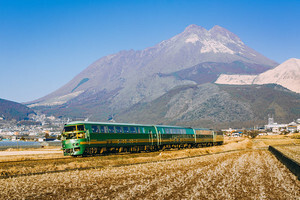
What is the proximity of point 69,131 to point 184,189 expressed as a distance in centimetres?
2992

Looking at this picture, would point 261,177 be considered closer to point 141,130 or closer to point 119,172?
point 119,172

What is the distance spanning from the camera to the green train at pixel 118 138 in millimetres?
47247

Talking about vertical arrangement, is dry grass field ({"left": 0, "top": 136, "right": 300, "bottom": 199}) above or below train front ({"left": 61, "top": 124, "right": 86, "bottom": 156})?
below

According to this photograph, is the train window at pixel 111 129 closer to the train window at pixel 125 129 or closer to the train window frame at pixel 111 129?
the train window frame at pixel 111 129

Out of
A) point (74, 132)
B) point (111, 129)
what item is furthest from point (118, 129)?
point (74, 132)

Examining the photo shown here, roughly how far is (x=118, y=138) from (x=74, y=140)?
28.7 feet

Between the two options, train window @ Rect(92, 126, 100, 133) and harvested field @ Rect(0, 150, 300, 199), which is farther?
train window @ Rect(92, 126, 100, 133)

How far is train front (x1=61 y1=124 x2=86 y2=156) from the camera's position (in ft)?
153

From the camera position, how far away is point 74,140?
46.8 metres

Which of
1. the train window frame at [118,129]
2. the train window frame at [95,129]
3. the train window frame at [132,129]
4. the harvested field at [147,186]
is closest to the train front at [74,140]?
the train window frame at [95,129]

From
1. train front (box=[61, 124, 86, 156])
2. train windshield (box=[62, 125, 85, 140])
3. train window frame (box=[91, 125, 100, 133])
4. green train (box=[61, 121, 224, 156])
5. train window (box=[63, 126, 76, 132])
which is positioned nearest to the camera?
train front (box=[61, 124, 86, 156])

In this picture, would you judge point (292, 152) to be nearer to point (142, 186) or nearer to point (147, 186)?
point (147, 186)

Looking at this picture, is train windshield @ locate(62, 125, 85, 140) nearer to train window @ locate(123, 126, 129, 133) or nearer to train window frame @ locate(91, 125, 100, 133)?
train window frame @ locate(91, 125, 100, 133)

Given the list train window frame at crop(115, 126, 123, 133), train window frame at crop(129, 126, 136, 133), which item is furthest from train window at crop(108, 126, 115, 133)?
train window frame at crop(129, 126, 136, 133)
